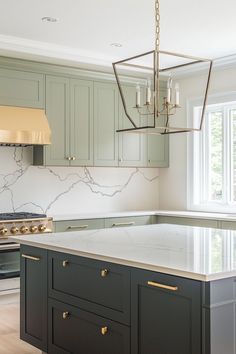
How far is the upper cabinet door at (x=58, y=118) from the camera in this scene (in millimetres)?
5344

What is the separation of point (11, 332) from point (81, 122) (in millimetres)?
2436

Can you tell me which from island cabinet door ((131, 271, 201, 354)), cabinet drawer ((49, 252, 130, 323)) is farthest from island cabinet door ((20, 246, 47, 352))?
island cabinet door ((131, 271, 201, 354))

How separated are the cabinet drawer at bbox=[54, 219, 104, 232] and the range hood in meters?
0.83

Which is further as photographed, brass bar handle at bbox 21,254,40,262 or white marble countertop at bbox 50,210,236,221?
white marble countertop at bbox 50,210,236,221

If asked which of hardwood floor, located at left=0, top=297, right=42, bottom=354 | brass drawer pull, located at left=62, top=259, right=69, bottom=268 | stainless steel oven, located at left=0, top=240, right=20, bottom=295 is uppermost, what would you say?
brass drawer pull, located at left=62, top=259, right=69, bottom=268

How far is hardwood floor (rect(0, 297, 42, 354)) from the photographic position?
3633 mm

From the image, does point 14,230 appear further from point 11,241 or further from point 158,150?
point 158,150

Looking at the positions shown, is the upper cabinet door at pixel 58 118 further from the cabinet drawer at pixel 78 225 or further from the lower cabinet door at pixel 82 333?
the lower cabinet door at pixel 82 333

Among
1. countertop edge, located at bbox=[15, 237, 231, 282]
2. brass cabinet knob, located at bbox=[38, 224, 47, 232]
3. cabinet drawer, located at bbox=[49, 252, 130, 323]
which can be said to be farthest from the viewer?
brass cabinet knob, located at bbox=[38, 224, 47, 232]

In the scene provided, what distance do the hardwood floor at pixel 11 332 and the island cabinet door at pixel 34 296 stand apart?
29cm

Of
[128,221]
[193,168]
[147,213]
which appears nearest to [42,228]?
[128,221]

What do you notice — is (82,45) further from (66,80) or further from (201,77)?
(201,77)

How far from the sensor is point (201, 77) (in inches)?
239

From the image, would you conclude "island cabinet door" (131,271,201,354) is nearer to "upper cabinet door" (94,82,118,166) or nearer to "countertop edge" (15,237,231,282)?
"countertop edge" (15,237,231,282)
